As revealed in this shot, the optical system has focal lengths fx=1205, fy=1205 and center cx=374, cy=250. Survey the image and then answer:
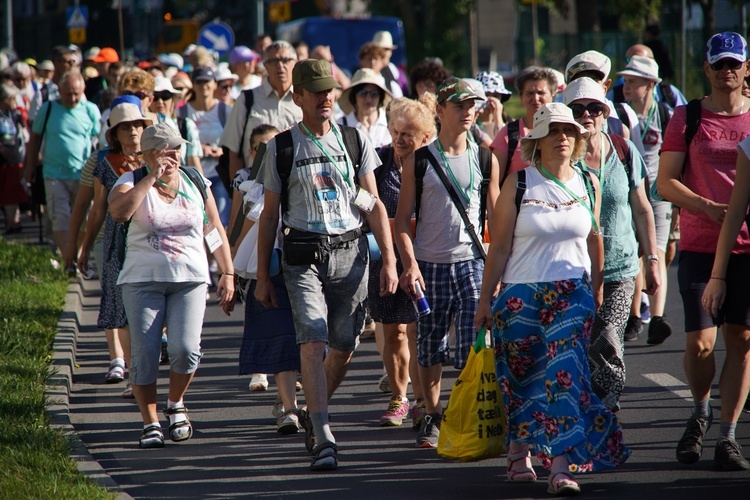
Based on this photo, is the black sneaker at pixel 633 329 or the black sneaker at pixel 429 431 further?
the black sneaker at pixel 633 329

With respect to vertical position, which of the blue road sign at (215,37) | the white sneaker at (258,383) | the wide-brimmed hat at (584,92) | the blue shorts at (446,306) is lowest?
the white sneaker at (258,383)

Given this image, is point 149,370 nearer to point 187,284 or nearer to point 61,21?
point 187,284

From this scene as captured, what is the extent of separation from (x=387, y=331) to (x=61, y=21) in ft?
194

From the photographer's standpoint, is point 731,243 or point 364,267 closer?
point 731,243

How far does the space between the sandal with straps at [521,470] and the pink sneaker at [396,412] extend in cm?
145

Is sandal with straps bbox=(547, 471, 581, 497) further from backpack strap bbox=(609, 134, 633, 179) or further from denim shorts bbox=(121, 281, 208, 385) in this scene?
denim shorts bbox=(121, 281, 208, 385)

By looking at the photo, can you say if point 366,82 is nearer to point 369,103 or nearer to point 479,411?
point 369,103

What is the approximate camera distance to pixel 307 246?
20.6 feet

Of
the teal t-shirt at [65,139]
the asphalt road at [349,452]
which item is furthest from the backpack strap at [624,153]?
the teal t-shirt at [65,139]

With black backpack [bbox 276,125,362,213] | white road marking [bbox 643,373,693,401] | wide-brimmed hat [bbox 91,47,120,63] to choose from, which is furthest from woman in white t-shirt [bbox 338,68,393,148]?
wide-brimmed hat [bbox 91,47,120,63]

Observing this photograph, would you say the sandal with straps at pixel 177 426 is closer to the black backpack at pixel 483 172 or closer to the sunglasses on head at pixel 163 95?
the black backpack at pixel 483 172

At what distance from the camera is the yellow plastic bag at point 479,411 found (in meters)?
5.93

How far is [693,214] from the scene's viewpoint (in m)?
6.27

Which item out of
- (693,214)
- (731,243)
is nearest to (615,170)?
(693,214)
